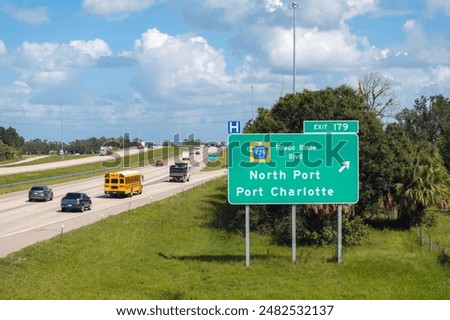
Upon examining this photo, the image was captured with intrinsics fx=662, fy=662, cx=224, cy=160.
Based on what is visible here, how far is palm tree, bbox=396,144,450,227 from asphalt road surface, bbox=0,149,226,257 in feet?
71.2

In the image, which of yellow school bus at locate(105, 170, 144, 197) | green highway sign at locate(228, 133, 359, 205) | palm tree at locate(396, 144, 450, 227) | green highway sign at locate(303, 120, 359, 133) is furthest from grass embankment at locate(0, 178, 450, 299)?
yellow school bus at locate(105, 170, 144, 197)

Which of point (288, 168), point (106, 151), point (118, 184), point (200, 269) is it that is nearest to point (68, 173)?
point (118, 184)

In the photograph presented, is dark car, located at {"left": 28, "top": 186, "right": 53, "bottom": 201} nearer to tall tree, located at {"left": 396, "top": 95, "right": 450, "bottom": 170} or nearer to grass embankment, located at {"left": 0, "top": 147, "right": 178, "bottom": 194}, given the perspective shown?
grass embankment, located at {"left": 0, "top": 147, "right": 178, "bottom": 194}

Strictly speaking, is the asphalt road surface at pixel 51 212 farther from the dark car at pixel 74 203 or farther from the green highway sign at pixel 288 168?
the green highway sign at pixel 288 168

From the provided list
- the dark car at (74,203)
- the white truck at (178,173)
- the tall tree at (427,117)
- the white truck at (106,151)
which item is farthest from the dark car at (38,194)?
the white truck at (106,151)

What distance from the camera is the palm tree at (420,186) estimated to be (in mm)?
46781

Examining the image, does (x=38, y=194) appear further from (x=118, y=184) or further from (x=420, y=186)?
(x=420, y=186)

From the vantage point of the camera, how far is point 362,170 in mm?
42000

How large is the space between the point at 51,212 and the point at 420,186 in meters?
28.6

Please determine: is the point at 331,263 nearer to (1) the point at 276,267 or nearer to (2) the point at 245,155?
(1) the point at 276,267

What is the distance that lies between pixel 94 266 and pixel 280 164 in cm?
847

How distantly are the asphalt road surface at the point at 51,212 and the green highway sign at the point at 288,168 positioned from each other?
11405mm
